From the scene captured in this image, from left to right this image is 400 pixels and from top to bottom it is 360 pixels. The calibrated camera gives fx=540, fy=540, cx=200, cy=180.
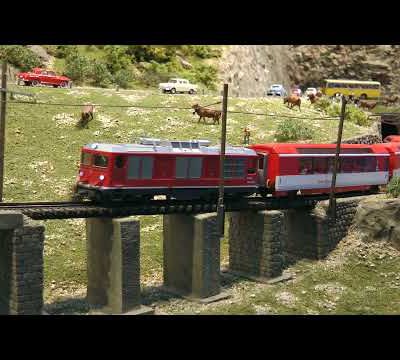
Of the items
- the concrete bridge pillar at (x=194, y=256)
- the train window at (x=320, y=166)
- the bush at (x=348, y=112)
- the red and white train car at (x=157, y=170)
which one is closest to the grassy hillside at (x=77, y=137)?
the bush at (x=348, y=112)

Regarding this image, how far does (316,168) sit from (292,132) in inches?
423

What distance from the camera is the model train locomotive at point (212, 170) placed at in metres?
20.4

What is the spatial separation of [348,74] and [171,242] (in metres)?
53.5

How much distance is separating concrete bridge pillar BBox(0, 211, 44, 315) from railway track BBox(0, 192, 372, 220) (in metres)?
0.78

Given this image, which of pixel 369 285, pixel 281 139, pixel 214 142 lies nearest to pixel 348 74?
pixel 281 139

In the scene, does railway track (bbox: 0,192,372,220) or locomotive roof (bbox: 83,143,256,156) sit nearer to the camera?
railway track (bbox: 0,192,372,220)

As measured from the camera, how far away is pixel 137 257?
64.5ft

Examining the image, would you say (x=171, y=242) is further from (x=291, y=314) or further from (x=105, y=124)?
(x=105, y=124)

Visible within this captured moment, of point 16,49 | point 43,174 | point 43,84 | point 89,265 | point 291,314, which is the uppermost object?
point 16,49

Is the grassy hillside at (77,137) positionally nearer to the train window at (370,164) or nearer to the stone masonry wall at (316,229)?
the stone masonry wall at (316,229)

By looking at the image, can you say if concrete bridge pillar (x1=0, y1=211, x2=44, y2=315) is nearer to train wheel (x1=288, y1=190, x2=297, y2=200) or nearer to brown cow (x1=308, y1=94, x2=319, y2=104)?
train wheel (x1=288, y1=190, x2=297, y2=200)

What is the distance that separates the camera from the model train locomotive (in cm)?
2039

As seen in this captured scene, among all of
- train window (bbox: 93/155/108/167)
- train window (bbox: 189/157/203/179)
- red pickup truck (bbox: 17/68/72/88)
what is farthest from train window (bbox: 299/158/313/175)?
red pickup truck (bbox: 17/68/72/88)

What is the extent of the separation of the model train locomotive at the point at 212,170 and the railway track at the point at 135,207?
0.40 m
